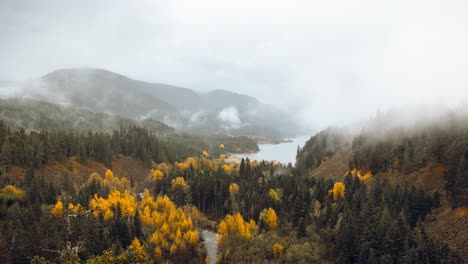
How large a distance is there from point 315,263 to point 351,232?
12.4 meters

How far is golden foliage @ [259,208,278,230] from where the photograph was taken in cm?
10643

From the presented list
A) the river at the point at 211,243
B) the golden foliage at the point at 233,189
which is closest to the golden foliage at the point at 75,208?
the river at the point at 211,243

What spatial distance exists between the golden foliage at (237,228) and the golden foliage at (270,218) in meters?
3.70

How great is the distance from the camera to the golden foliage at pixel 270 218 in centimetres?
10643

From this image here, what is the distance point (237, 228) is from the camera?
102375 millimetres

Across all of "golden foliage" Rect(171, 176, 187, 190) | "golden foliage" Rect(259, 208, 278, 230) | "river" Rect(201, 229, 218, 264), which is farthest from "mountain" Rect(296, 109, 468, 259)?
"golden foliage" Rect(171, 176, 187, 190)

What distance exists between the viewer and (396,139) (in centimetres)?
15912

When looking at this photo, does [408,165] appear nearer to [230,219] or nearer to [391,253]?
[391,253]

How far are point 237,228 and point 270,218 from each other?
38.1ft

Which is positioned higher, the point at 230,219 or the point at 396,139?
the point at 396,139

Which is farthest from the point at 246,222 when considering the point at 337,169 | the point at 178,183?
the point at 337,169

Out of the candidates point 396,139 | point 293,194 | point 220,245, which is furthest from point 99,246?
point 396,139

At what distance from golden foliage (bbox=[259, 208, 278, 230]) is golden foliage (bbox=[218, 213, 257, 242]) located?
3.70 metres

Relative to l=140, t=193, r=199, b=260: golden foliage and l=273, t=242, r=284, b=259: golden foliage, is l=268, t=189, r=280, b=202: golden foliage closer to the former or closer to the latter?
l=273, t=242, r=284, b=259: golden foliage
